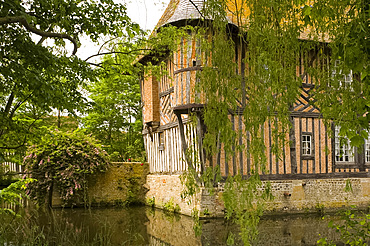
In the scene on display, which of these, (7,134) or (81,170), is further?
(81,170)

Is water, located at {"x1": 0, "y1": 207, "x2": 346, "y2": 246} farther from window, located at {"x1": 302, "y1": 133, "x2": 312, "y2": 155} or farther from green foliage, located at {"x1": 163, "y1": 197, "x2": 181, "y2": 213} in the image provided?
window, located at {"x1": 302, "y1": 133, "x2": 312, "y2": 155}

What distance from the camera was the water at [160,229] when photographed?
7.84 meters

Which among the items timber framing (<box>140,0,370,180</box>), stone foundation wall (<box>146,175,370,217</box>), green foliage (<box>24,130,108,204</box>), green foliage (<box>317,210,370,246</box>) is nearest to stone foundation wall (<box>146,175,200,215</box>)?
stone foundation wall (<box>146,175,370,217</box>)

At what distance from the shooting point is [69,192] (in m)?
13.3

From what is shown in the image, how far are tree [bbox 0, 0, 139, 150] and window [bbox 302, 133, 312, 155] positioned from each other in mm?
7085

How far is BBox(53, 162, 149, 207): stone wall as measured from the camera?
46.6ft

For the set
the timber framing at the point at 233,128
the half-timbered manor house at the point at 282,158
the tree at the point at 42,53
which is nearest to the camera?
the tree at the point at 42,53

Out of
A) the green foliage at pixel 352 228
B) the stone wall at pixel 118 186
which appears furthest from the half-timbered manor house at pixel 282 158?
the green foliage at pixel 352 228

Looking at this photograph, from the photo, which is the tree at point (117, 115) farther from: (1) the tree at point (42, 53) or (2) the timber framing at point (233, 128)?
(1) the tree at point (42, 53)

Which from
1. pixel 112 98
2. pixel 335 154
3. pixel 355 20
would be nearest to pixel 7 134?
pixel 355 20

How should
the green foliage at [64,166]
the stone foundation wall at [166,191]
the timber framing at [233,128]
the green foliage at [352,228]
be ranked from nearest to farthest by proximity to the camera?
the green foliage at [352,228] < the timber framing at [233,128] < the stone foundation wall at [166,191] < the green foliage at [64,166]

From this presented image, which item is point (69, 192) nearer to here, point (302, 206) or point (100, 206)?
point (100, 206)

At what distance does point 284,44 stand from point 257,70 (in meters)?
0.36

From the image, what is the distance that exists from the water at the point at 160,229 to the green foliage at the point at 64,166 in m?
0.98
